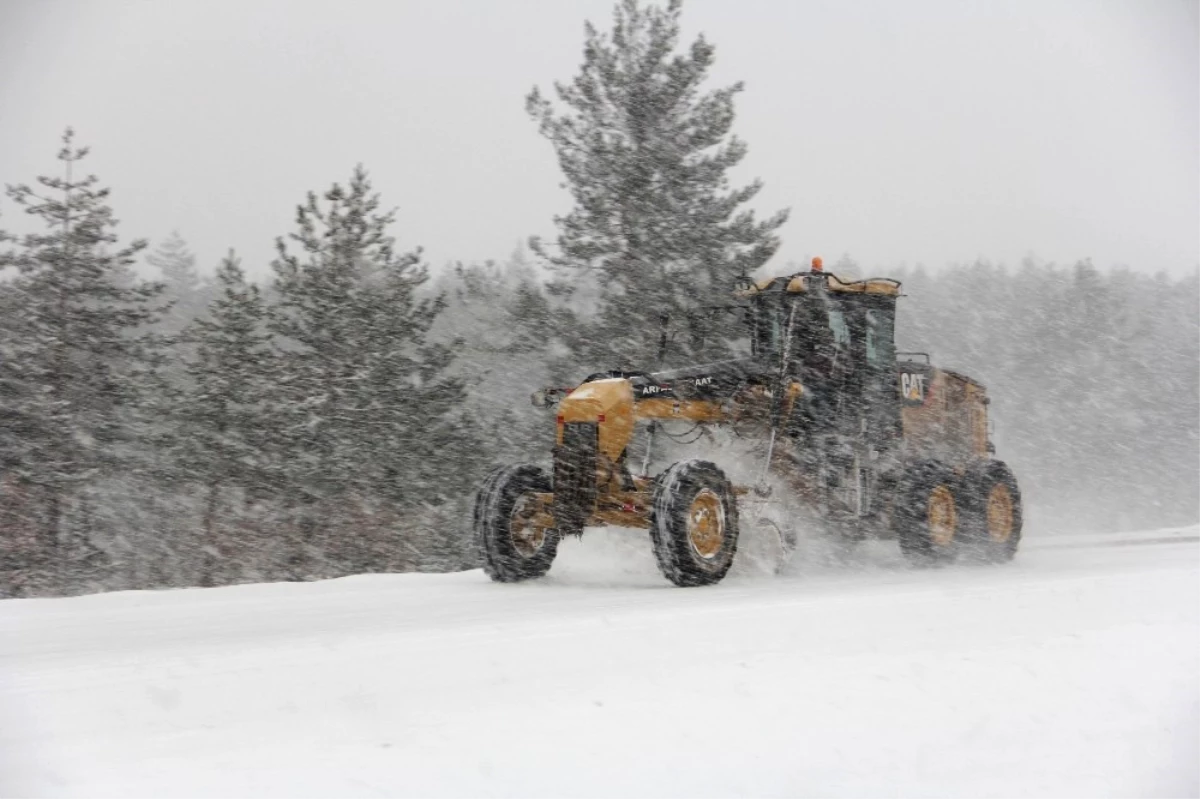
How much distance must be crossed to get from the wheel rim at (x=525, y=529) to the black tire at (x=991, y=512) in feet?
15.2

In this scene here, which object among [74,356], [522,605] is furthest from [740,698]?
[74,356]

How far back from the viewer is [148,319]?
26.4m

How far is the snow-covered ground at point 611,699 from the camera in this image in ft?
15.6

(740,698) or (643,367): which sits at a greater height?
(643,367)

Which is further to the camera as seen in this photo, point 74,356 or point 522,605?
point 74,356

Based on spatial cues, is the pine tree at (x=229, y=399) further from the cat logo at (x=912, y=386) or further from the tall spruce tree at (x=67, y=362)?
the cat logo at (x=912, y=386)

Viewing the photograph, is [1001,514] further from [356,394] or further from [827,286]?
[356,394]

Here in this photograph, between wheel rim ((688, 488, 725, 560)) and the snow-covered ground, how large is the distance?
136 cm

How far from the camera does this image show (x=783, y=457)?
11438 mm

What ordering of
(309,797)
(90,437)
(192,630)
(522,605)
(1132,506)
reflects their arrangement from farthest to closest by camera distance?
(1132,506) < (90,437) < (522,605) < (192,630) < (309,797)

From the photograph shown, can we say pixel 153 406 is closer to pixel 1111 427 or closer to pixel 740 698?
pixel 740 698

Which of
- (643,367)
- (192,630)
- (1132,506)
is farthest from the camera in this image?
(1132,506)

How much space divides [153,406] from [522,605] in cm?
1957

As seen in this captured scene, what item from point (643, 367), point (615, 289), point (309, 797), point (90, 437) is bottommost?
point (309, 797)
